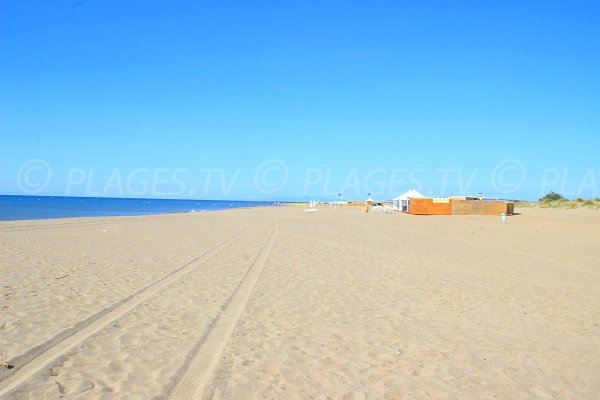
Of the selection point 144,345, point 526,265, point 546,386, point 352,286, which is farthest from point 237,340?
point 526,265

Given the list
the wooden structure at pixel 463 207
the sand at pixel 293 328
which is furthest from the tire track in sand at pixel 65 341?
the wooden structure at pixel 463 207

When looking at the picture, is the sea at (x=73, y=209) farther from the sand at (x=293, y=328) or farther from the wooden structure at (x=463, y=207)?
the wooden structure at (x=463, y=207)

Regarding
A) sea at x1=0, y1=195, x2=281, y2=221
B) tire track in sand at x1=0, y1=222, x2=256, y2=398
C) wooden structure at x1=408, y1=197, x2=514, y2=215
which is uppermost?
wooden structure at x1=408, y1=197, x2=514, y2=215

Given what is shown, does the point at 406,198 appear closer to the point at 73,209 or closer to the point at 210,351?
the point at 73,209

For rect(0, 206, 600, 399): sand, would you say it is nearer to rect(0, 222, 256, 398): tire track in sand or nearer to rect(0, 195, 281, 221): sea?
rect(0, 222, 256, 398): tire track in sand

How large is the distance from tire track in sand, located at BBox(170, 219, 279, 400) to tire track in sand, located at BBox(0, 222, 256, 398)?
1.27 metres

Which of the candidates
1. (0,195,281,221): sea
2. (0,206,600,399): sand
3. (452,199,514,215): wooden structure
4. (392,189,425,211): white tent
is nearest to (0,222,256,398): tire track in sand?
(0,206,600,399): sand

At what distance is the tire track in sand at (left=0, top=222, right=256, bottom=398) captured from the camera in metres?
3.76

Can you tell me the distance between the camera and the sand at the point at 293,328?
3.83m

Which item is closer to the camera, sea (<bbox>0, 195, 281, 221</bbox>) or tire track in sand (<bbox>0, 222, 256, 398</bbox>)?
tire track in sand (<bbox>0, 222, 256, 398</bbox>)

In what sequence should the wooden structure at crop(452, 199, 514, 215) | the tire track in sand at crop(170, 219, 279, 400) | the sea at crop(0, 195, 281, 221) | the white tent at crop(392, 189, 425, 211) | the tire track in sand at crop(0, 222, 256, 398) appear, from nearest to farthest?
the tire track in sand at crop(170, 219, 279, 400) → the tire track in sand at crop(0, 222, 256, 398) → the sea at crop(0, 195, 281, 221) → the wooden structure at crop(452, 199, 514, 215) → the white tent at crop(392, 189, 425, 211)

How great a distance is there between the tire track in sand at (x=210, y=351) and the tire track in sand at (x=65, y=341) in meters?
1.27

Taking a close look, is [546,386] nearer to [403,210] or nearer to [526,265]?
[526,265]

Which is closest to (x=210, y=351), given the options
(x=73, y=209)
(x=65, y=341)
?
(x=65, y=341)
